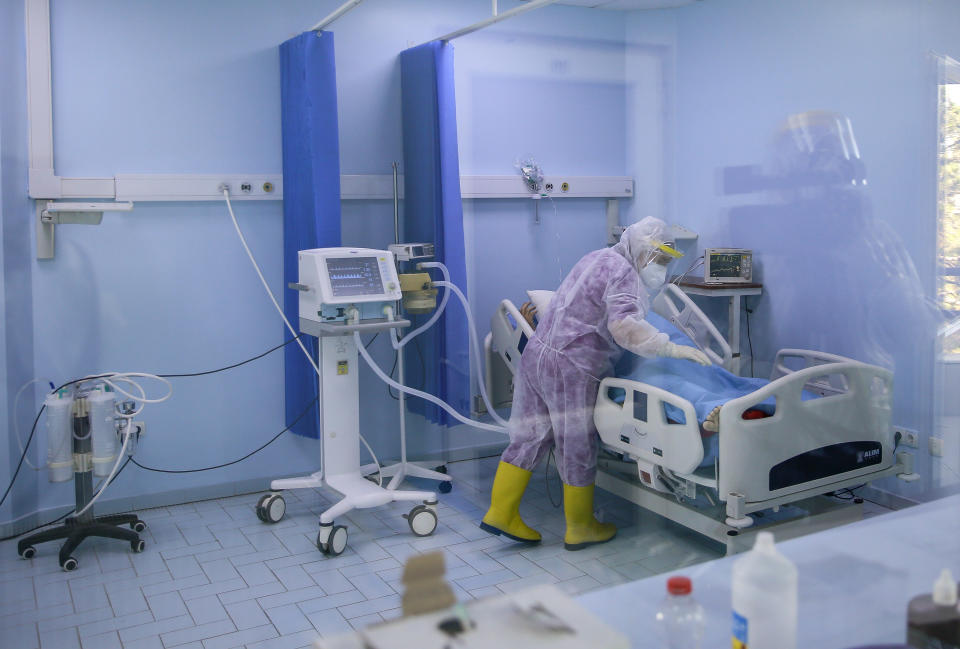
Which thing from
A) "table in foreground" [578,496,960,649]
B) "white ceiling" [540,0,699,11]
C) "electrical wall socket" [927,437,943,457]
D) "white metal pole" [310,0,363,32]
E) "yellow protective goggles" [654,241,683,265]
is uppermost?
"white metal pole" [310,0,363,32]

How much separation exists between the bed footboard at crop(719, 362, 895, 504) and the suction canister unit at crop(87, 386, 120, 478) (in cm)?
212

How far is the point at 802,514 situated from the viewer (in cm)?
279

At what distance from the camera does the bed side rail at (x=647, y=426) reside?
2.66m

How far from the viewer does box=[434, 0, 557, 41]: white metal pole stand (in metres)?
2.88

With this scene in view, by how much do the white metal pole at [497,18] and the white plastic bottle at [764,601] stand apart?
2298mm

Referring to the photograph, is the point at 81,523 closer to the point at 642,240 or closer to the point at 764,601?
the point at 642,240

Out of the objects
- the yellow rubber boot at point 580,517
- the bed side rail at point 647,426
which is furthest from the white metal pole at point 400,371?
the bed side rail at point 647,426

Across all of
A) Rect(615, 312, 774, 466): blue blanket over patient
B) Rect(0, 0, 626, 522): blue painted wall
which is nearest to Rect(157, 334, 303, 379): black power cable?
Rect(0, 0, 626, 522): blue painted wall

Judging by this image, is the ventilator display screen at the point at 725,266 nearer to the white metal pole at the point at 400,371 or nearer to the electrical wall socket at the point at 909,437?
the electrical wall socket at the point at 909,437

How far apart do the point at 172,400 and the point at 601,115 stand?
2.09 metres

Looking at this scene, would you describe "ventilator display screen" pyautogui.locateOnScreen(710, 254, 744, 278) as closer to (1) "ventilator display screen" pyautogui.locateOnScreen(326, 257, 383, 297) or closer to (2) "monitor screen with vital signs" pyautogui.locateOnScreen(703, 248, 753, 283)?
(2) "monitor screen with vital signs" pyautogui.locateOnScreen(703, 248, 753, 283)

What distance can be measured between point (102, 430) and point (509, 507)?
149 centimetres

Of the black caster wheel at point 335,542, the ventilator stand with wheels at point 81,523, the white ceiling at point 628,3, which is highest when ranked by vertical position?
the white ceiling at point 628,3

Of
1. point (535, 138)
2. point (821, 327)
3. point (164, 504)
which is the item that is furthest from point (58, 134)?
point (821, 327)
